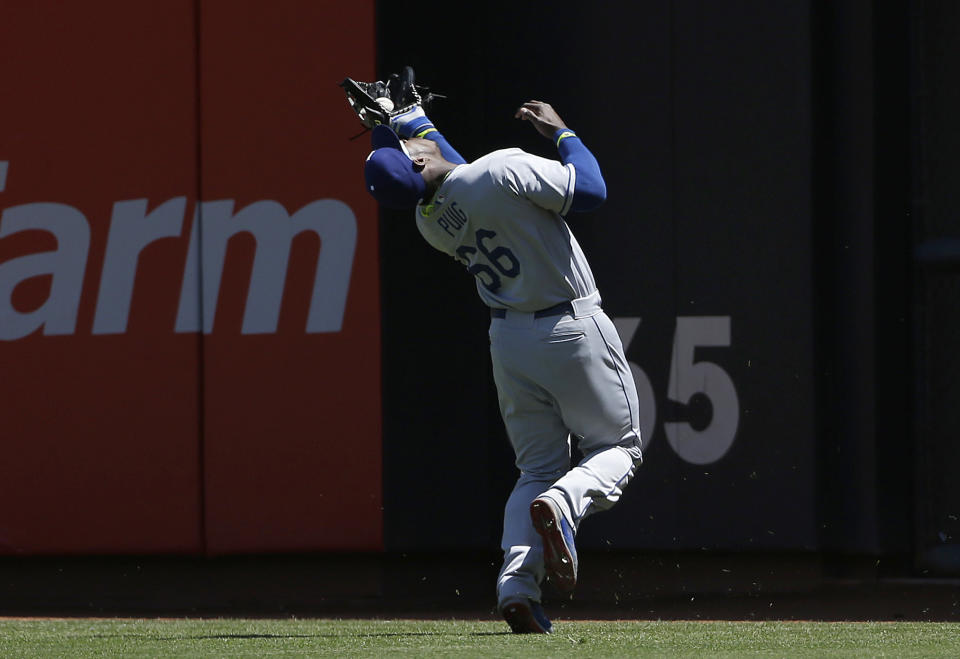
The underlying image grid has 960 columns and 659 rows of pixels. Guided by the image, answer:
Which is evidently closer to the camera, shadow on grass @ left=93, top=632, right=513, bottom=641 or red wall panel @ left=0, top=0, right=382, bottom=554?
shadow on grass @ left=93, top=632, right=513, bottom=641

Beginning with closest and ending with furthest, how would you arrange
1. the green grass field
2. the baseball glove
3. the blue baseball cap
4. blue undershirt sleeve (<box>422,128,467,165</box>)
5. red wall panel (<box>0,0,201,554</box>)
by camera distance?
the green grass field
the blue baseball cap
blue undershirt sleeve (<box>422,128,467,165</box>)
the baseball glove
red wall panel (<box>0,0,201,554</box>)

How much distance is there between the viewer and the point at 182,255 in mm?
5785

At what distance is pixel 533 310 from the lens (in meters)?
3.67

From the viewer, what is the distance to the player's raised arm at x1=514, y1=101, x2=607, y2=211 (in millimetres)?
3617

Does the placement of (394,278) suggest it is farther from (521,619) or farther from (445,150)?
(521,619)

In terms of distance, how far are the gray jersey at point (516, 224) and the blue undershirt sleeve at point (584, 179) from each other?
22 millimetres

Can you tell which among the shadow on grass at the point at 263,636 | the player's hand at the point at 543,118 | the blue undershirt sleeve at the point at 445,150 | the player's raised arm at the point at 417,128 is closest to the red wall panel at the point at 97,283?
the shadow on grass at the point at 263,636

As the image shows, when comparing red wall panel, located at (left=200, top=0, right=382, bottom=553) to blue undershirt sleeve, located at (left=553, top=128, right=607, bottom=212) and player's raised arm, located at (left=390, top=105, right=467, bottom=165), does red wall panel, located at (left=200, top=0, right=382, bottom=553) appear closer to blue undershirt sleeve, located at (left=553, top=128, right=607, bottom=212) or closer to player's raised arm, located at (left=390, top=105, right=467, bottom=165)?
player's raised arm, located at (left=390, top=105, right=467, bottom=165)

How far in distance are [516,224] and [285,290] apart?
90.9 inches

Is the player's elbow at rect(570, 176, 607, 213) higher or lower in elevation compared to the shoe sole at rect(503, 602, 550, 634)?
higher

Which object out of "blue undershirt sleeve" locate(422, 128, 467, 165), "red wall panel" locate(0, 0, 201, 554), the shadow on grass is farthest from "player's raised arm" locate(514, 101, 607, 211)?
"red wall panel" locate(0, 0, 201, 554)

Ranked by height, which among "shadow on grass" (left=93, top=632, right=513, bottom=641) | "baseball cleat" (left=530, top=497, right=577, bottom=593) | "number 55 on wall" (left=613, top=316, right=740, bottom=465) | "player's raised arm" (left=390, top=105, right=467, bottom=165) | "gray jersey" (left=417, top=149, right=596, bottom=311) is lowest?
"shadow on grass" (left=93, top=632, right=513, bottom=641)

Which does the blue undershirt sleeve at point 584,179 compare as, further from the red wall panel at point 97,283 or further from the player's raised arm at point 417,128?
the red wall panel at point 97,283

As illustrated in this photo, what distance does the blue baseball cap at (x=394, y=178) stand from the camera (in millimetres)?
3557
